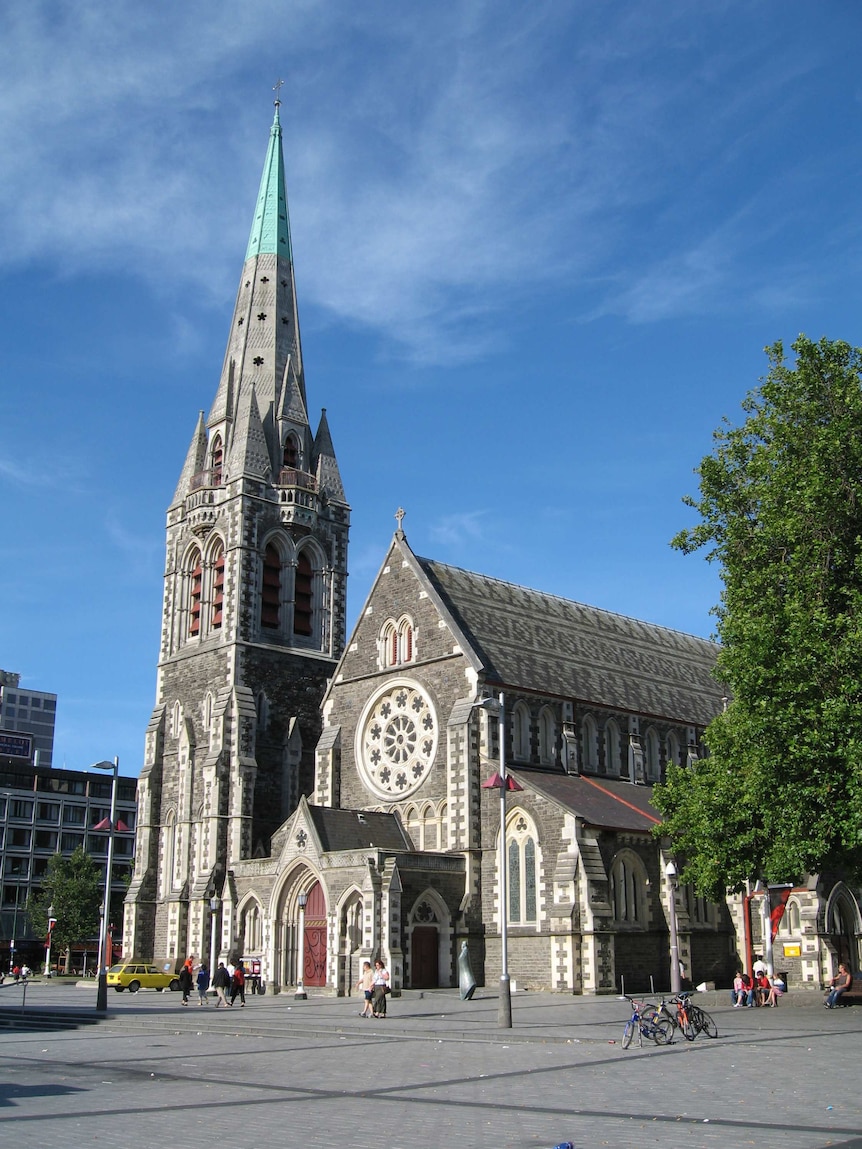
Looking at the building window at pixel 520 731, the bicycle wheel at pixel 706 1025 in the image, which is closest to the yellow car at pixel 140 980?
the building window at pixel 520 731

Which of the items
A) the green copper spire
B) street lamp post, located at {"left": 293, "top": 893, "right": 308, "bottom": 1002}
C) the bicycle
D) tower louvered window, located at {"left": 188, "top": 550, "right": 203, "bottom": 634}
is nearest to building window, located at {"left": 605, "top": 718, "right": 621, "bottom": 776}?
street lamp post, located at {"left": 293, "top": 893, "right": 308, "bottom": 1002}

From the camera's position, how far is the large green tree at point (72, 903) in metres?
72.6

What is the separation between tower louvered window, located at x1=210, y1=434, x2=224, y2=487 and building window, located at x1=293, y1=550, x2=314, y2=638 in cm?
572

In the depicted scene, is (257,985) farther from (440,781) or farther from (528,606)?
(528,606)

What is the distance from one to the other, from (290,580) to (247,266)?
62.8 ft

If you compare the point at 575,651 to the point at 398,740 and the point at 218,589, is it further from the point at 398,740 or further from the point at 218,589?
the point at 218,589

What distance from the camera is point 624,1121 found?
12375 mm

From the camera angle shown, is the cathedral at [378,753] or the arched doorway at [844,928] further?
the arched doorway at [844,928]

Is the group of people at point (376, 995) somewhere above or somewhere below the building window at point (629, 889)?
below

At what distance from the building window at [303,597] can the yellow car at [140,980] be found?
1687 cm

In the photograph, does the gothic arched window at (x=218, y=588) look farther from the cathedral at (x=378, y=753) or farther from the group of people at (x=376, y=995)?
the group of people at (x=376, y=995)

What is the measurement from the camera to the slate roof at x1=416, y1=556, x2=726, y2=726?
154 feet

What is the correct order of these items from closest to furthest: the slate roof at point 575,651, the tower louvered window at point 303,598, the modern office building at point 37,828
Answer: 1. the slate roof at point 575,651
2. the tower louvered window at point 303,598
3. the modern office building at point 37,828

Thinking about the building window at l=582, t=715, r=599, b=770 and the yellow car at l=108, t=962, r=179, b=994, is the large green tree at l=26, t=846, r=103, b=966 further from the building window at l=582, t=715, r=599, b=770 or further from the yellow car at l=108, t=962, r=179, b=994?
the building window at l=582, t=715, r=599, b=770
